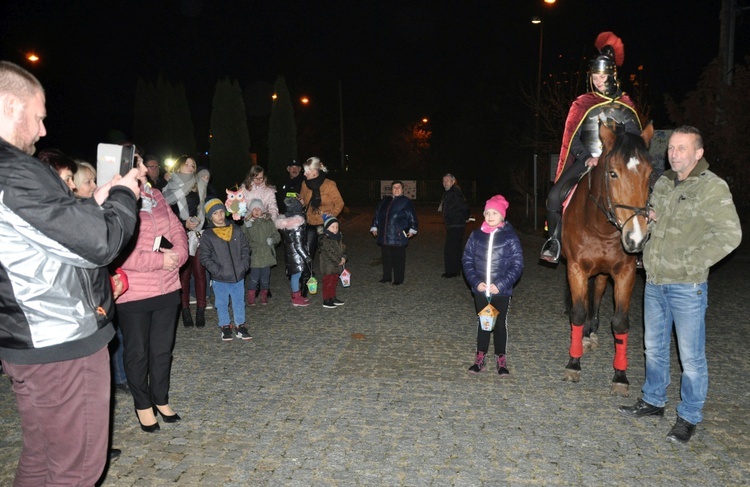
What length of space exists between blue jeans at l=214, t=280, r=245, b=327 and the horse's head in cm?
451

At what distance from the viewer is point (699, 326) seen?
4.21 meters

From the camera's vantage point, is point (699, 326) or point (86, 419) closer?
point (86, 419)

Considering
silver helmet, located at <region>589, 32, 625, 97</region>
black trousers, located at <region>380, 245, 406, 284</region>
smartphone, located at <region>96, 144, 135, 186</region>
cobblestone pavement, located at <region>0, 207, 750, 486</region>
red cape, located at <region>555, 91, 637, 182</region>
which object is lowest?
cobblestone pavement, located at <region>0, 207, 750, 486</region>

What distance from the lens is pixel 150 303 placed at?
434 centimetres

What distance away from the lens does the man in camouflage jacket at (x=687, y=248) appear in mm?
4016

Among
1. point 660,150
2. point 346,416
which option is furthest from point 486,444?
point 660,150

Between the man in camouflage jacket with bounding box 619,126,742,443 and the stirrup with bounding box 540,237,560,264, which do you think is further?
the stirrup with bounding box 540,237,560,264

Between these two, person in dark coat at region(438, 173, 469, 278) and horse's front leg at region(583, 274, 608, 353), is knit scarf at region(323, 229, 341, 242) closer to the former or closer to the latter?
person in dark coat at region(438, 173, 469, 278)

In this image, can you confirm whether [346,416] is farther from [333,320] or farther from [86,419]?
[333,320]

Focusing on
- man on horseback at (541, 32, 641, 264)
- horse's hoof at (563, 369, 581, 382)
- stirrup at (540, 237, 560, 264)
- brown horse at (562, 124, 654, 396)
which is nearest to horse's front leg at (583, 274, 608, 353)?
brown horse at (562, 124, 654, 396)

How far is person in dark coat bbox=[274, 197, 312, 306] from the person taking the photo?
8805 millimetres

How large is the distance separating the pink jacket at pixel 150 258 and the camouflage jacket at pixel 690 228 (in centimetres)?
384

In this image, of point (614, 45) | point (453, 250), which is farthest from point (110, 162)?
point (453, 250)

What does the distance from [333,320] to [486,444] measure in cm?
417
